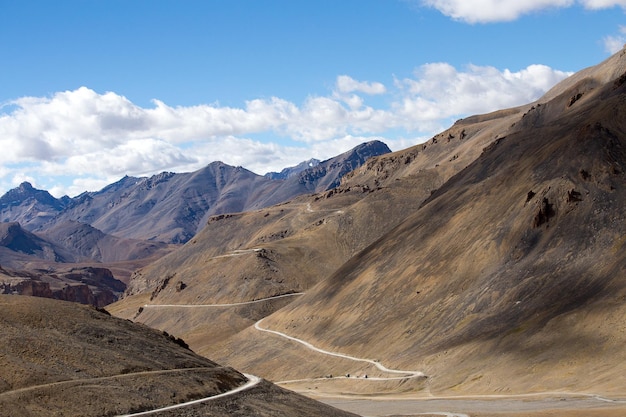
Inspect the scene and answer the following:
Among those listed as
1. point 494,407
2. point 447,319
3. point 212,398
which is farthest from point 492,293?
point 212,398

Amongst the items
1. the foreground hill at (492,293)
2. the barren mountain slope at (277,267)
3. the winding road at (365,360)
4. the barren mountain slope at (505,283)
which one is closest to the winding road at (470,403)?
the winding road at (365,360)

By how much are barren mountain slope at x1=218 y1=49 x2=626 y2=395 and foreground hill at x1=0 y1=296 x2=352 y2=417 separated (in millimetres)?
26794

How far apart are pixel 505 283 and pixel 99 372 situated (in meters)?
57.0

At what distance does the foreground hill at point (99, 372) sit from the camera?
41.4m

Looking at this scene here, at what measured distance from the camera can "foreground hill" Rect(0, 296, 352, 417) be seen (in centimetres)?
4138

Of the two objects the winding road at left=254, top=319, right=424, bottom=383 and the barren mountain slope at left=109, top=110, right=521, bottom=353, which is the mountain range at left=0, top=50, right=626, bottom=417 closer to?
the winding road at left=254, top=319, right=424, bottom=383

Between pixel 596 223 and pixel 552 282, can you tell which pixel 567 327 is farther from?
pixel 596 223

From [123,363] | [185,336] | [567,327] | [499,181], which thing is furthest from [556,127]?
[123,363]

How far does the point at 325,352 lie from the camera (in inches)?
4235

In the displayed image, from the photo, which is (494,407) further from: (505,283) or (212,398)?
(505,283)

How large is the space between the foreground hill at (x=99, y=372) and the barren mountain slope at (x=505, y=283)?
2679cm

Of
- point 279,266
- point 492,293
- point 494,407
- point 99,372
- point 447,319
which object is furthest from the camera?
point 279,266

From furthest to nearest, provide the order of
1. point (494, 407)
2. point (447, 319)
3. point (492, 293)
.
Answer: point (447, 319) → point (492, 293) → point (494, 407)

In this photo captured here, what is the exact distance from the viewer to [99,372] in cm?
4641
